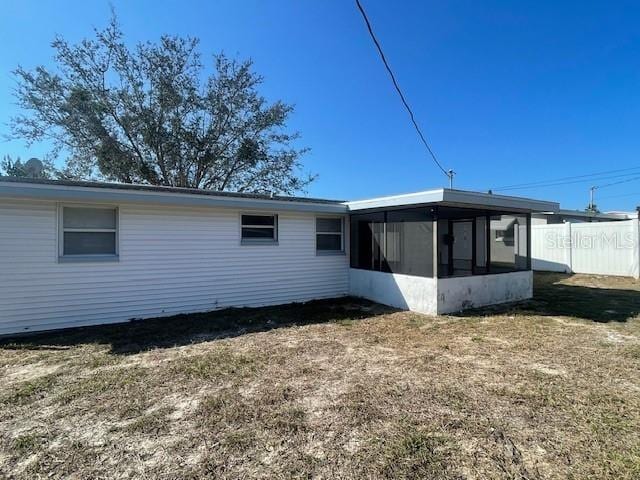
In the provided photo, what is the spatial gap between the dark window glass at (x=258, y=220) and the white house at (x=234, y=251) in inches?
1.0

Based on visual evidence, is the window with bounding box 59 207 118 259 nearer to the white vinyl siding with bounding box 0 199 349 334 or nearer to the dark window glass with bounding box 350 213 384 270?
the white vinyl siding with bounding box 0 199 349 334

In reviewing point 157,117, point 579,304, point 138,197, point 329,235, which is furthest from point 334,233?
point 157,117

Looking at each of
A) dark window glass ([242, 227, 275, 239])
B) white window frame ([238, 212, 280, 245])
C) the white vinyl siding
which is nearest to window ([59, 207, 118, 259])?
the white vinyl siding

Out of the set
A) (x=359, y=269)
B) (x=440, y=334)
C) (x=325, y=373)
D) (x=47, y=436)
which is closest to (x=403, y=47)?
(x=359, y=269)

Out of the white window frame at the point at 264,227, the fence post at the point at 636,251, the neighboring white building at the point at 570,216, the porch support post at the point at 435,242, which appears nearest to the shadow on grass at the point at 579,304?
the porch support post at the point at 435,242

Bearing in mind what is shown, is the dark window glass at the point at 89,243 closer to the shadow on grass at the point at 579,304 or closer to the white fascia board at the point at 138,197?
the white fascia board at the point at 138,197

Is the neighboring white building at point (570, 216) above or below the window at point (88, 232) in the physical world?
above

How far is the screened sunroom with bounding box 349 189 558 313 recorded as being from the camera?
7254 mm

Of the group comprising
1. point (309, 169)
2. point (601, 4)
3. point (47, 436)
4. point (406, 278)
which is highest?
point (601, 4)

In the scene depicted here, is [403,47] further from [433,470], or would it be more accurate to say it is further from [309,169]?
[309,169]

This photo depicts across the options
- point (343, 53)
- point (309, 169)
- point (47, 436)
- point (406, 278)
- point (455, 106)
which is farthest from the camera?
point (309, 169)

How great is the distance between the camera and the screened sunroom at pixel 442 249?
23.8 feet

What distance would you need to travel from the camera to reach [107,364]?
177 inches

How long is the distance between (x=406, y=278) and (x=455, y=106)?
36.7 ft
